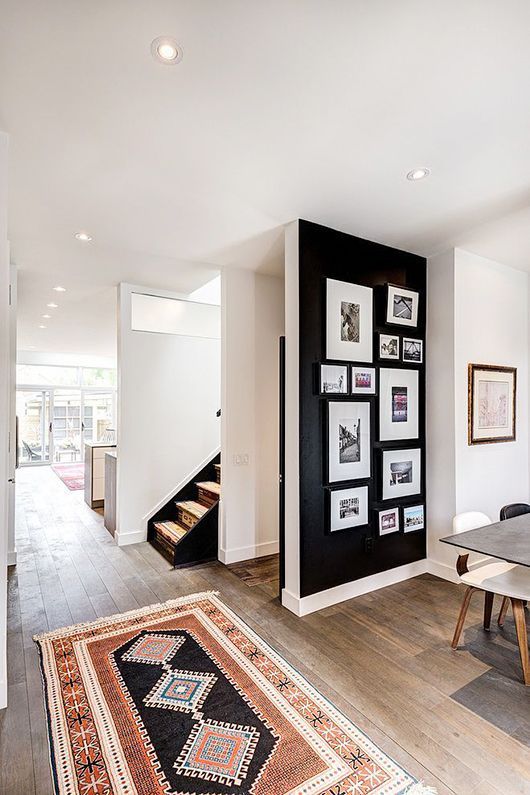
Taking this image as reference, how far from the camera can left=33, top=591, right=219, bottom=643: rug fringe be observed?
284cm

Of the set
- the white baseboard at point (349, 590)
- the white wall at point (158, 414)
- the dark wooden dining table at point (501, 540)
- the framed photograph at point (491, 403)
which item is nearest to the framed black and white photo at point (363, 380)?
the framed photograph at point (491, 403)

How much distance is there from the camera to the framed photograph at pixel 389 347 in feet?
11.8

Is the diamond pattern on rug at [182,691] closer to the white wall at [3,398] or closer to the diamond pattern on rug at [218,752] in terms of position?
the diamond pattern on rug at [218,752]

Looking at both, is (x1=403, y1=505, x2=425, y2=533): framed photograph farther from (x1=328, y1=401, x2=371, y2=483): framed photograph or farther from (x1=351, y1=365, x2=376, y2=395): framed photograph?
(x1=351, y1=365, x2=376, y2=395): framed photograph

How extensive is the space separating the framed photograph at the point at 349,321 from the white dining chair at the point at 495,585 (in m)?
1.45

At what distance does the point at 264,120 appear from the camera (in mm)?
2041

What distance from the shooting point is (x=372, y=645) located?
271 centimetres

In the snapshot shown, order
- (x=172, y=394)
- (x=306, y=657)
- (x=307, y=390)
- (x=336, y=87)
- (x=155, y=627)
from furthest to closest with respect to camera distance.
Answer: (x=172, y=394), (x=307, y=390), (x=155, y=627), (x=306, y=657), (x=336, y=87)

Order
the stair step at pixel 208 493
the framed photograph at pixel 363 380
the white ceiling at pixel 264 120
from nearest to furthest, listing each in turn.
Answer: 1. the white ceiling at pixel 264 120
2. the framed photograph at pixel 363 380
3. the stair step at pixel 208 493

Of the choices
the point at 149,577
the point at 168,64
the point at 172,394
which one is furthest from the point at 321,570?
the point at 168,64

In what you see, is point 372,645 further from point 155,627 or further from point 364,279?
point 364,279

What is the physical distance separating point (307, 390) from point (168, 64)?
2.06m

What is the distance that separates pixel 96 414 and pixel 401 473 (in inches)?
420

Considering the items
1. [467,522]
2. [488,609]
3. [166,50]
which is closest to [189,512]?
[467,522]
